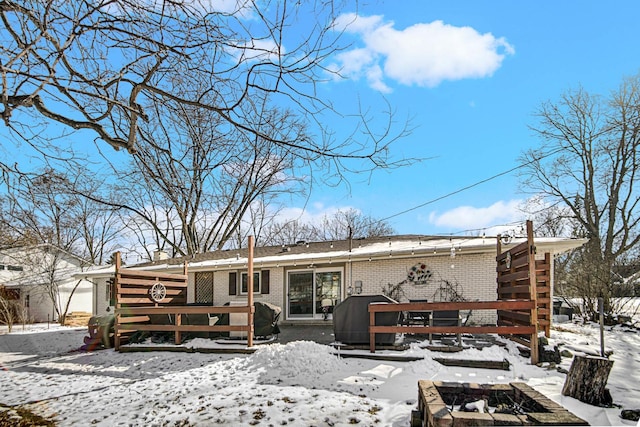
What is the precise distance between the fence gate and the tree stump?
2218 mm

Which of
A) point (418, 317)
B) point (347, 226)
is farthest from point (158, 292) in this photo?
point (347, 226)

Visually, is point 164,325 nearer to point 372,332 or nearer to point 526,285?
point 372,332

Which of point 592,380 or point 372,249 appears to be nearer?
point 592,380

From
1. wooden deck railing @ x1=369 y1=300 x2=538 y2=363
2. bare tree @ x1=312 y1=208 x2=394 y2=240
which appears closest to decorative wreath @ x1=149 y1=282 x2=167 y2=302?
wooden deck railing @ x1=369 y1=300 x2=538 y2=363

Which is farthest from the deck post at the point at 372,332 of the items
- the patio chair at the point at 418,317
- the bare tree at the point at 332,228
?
the bare tree at the point at 332,228

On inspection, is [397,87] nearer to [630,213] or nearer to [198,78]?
[198,78]

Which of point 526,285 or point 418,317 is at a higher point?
point 526,285

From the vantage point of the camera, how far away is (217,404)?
5.96 meters

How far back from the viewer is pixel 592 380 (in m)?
5.32

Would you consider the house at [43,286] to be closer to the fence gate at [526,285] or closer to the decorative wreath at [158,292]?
the decorative wreath at [158,292]

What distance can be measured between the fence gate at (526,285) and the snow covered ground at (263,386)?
52 centimetres

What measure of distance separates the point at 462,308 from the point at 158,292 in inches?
327

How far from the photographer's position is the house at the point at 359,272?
12438 millimetres

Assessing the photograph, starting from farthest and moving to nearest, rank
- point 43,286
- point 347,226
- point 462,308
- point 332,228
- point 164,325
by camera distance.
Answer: point 332,228 → point 347,226 → point 43,286 → point 164,325 → point 462,308
